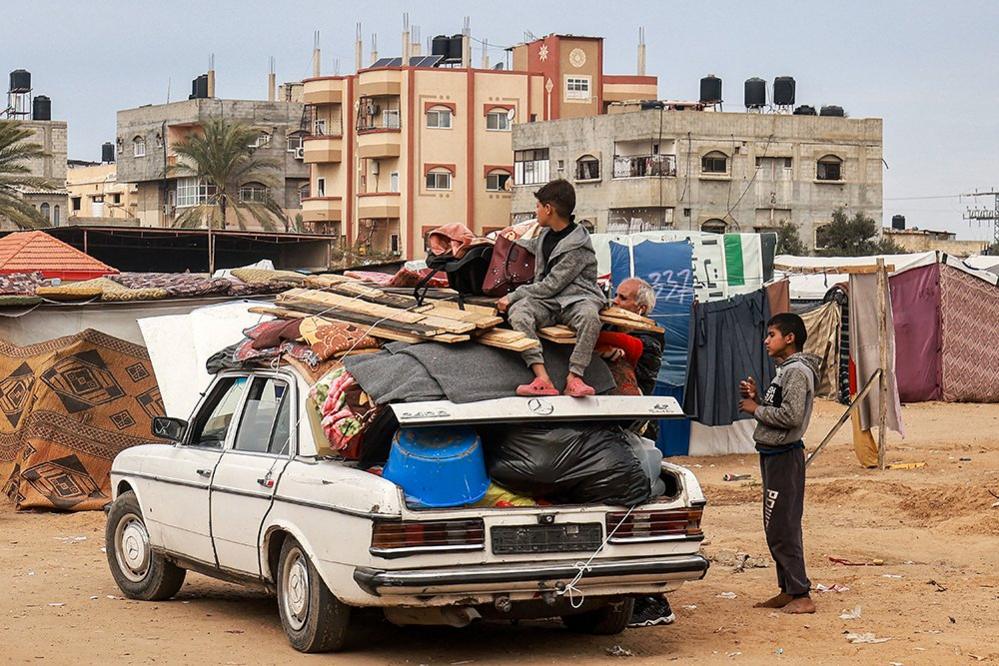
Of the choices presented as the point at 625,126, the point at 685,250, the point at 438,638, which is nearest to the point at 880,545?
the point at 438,638

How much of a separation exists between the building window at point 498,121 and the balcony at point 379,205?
5.78m

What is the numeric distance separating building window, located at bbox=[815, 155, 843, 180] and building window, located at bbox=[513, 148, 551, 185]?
40.2 ft

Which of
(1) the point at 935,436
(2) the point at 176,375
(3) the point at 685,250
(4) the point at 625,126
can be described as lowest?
(1) the point at 935,436

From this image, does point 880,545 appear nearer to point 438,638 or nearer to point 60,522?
point 438,638

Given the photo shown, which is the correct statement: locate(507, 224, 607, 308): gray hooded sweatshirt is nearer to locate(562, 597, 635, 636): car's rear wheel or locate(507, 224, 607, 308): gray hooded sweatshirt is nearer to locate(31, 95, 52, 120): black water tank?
locate(562, 597, 635, 636): car's rear wheel

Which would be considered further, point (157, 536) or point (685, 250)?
point (685, 250)

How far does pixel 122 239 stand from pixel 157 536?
1490 inches

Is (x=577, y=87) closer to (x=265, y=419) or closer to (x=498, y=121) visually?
(x=498, y=121)

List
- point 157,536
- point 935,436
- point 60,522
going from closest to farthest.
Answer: point 157,536 < point 60,522 < point 935,436

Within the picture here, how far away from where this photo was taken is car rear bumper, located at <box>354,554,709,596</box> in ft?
24.8

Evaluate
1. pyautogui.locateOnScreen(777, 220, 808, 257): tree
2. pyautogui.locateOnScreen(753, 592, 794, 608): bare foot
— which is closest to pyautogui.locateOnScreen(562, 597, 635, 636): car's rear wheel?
pyautogui.locateOnScreen(753, 592, 794, 608): bare foot

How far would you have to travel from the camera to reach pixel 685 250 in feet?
62.0

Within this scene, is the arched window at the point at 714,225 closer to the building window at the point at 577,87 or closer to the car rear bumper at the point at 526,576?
the building window at the point at 577,87

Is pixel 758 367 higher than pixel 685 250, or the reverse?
pixel 685 250
